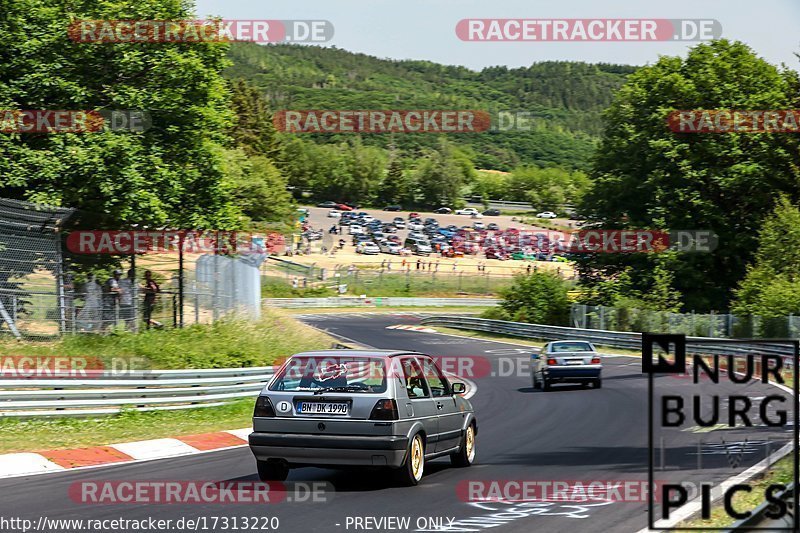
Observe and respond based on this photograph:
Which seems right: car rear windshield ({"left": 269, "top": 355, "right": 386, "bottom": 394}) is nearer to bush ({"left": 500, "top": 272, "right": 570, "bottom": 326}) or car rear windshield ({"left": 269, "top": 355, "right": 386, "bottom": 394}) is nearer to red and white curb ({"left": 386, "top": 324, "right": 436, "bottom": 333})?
bush ({"left": 500, "top": 272, "right": 570, "bottom": 326})

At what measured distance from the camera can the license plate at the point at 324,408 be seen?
35.2ft

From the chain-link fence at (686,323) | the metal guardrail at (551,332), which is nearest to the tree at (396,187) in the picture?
the metal guardrail at (551,332)

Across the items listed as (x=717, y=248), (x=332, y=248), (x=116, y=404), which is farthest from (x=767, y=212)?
(x=332, y=248)

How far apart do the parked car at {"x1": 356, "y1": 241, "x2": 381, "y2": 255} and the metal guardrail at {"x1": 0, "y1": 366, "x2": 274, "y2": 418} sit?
239ft

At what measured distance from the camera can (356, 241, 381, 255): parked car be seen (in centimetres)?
9519

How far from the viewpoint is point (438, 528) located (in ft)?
28.1

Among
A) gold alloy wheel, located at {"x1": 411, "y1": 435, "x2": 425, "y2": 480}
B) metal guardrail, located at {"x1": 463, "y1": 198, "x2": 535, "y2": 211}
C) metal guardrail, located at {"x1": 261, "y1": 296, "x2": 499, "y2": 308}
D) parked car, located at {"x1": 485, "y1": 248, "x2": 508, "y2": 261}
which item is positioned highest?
metal guardrail, located at {"x1": 463, "y1": 198, "x2": 535, "y2": 211}

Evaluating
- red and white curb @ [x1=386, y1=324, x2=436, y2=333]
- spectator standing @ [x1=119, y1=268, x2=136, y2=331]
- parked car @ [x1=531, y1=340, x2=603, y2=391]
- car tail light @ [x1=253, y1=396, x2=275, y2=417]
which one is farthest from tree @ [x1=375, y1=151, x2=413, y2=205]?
car tail light @ [x1=253, y1=396, x2=275, y2=417]

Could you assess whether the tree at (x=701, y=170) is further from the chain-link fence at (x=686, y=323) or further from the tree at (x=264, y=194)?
the tree at (x=264, y=194)

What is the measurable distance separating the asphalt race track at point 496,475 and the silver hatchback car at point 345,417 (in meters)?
0.40

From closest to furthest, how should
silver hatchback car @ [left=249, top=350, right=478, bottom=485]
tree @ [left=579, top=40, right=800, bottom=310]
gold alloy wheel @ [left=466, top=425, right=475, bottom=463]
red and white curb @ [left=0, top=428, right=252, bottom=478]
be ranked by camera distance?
silver hatchback car @ [left=249, top=350, right=478, bottom=485] < red and white curb @ [left=0, top=428, right=252, bottom=478] < gold alloy wheel @ [left=466, top=425, right=475, bottom=463] < tree @ [left=579, top=40, right=800, bottom=310]

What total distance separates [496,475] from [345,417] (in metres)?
2.43

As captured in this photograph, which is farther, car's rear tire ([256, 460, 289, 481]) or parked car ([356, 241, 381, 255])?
parked car ([356, 241, 381, 255])

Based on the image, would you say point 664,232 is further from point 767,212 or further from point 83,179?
point 83,179
